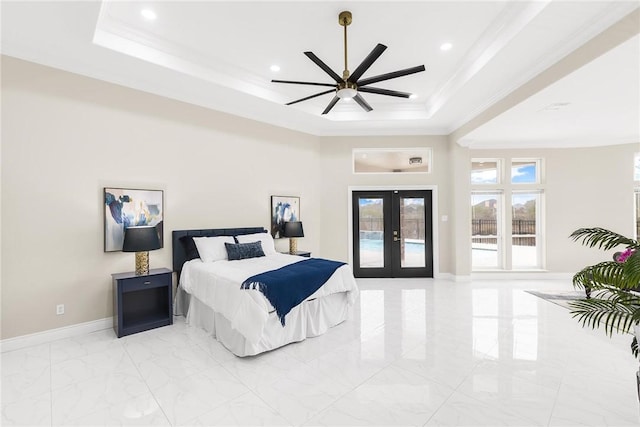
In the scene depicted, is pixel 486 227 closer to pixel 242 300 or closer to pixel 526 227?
pixel 526 227

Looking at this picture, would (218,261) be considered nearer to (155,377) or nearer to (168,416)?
(155,377)

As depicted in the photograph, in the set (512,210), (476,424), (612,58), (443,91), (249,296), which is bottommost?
(476,424)

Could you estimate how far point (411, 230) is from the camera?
6547 millimetres

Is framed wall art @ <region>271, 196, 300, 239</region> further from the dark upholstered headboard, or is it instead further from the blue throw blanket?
the blue throw blanket

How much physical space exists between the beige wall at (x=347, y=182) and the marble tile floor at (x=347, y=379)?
260cm

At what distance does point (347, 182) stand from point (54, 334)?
509 cm

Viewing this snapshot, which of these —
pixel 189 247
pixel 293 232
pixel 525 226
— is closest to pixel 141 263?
pixel 189 247

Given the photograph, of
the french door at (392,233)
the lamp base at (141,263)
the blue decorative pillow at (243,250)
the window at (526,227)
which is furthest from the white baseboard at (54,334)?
the window at (526,227)

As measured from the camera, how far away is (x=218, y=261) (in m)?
4.26

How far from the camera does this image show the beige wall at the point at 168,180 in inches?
131

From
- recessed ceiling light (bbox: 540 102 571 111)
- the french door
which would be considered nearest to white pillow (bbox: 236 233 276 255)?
the french door

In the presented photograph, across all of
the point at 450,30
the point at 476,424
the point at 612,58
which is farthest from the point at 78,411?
the point at 612,58

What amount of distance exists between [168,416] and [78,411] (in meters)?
0.69

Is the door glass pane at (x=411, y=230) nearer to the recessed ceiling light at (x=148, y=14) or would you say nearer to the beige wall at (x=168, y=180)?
the beige wall at (x=168, y=180)
